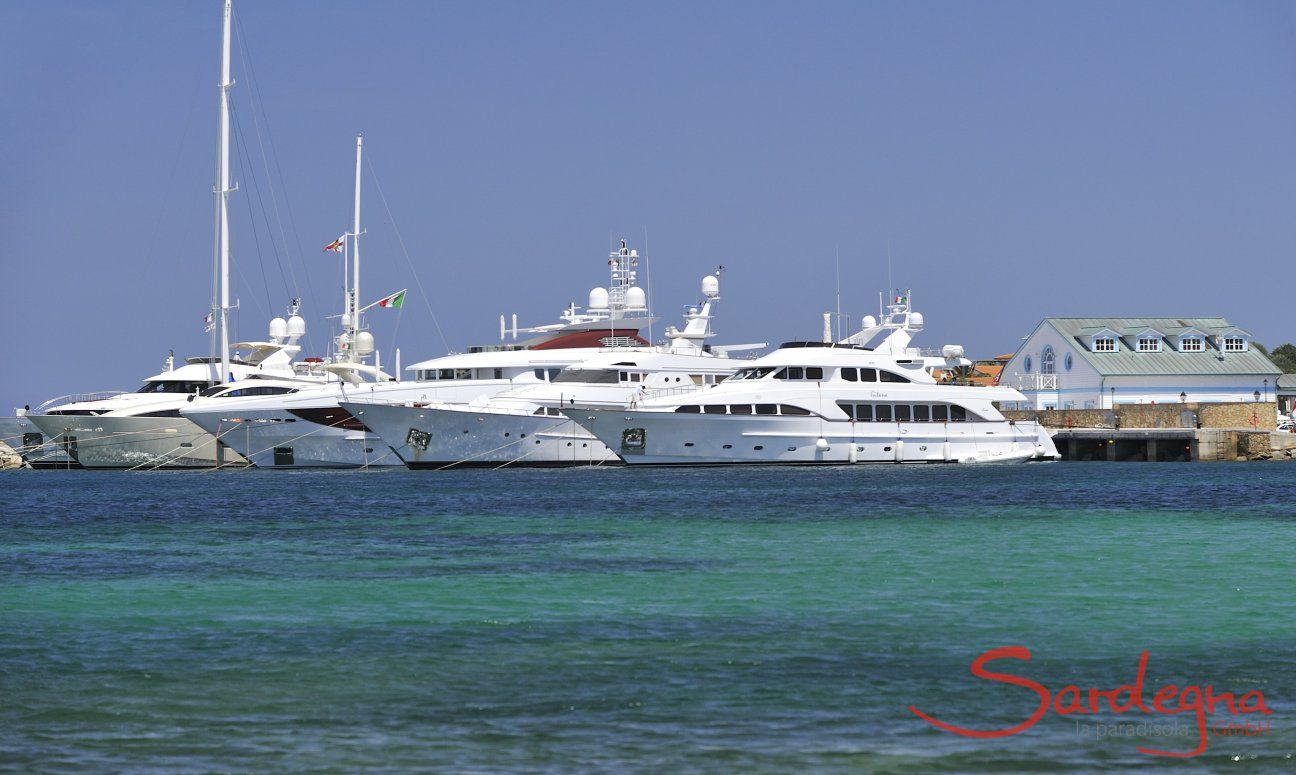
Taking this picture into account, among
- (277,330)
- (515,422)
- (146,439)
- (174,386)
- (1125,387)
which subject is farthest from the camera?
(277,330)

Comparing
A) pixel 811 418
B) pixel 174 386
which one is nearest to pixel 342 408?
pixel 174 386

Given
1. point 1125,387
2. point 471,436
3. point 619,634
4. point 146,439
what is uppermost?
point 1125,387

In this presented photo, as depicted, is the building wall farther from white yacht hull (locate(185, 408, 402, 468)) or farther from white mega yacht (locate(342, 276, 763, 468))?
white yacht hull (locate(185, 408, 402, 468))

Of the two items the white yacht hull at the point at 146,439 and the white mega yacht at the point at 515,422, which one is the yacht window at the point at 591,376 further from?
the white yacht hull at the point at 146,439

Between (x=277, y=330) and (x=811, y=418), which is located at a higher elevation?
(x=277, y=330)

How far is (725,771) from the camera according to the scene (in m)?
8.77

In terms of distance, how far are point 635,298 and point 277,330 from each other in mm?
22247

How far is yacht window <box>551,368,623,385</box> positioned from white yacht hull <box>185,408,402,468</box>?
5982mm

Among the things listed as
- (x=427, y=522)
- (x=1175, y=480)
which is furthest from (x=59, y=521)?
(x=1175, y=480)

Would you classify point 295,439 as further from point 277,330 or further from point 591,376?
point 277,330

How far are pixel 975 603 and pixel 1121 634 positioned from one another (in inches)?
88.5

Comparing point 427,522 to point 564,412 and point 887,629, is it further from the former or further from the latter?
point 564,412

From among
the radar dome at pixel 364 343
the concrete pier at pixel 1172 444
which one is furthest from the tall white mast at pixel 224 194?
the concrete pier at pixel 1172 444

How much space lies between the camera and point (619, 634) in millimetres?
13617
